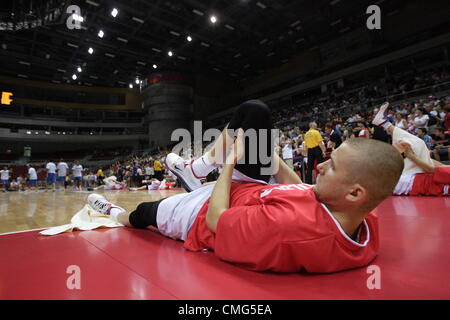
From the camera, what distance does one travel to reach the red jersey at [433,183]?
11.2 feet

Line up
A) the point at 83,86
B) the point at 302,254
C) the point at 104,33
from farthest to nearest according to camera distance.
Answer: the point at 83,86 < the point at 104,33 < the point at 302,254

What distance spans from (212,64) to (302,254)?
21081 millimetres

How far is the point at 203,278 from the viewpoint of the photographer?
3.21 ft

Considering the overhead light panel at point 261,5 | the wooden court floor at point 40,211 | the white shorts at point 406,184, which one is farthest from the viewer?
the overhead light panel at point 261,5

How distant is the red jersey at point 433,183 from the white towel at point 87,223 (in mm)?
3865

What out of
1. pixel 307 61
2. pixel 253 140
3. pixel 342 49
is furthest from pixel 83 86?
pixel 253 140

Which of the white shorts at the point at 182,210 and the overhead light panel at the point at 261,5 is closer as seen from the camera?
the white shorts at the point at 182,210

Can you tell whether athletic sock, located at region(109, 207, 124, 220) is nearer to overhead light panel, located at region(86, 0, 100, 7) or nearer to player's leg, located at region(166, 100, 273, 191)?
player's leg, located at region(166, 100, 273, 191)

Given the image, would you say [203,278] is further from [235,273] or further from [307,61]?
[307,61]

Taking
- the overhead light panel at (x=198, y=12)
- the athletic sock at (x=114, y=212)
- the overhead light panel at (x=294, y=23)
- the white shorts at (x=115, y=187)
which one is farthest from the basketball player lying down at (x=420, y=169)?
the overhead light panel at (x=294, y=23)

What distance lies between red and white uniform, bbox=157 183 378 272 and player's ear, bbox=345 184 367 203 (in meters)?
0.09

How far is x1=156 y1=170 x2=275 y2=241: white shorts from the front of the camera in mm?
1391

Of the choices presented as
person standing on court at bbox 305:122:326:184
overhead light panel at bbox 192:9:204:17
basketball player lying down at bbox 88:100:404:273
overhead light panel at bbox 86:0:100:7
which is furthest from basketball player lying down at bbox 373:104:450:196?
overhead light panel at bbox 86:0:100:7

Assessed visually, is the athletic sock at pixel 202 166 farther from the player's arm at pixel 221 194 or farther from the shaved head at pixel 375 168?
the shaved head at pixel 375 168
